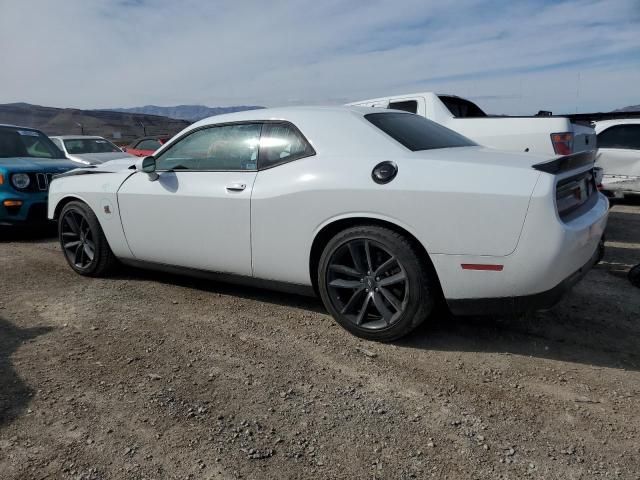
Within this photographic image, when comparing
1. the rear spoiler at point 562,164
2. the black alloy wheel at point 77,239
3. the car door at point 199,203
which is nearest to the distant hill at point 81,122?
the black alloy wheel at point 77,239

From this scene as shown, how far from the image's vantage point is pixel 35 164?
676cm

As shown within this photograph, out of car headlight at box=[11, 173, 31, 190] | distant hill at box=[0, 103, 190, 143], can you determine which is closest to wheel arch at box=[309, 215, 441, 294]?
car headlight at box=[11, 173, 31, 190]

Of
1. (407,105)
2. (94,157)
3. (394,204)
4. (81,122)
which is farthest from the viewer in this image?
(81,122)

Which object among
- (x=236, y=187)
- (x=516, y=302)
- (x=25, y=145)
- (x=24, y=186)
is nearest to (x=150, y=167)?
(x=236, y=187)

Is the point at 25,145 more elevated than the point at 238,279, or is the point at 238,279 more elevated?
the point at 25,145

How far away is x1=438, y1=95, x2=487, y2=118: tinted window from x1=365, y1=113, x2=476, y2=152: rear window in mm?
3338

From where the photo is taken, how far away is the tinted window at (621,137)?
8055 mm

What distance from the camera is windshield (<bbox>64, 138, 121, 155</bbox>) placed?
35.8 feet

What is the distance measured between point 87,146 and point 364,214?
33.1 feet

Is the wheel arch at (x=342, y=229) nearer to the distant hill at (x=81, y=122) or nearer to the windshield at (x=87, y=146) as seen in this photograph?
the windshield at (x=87, y=146)

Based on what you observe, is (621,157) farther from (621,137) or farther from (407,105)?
(407,105)

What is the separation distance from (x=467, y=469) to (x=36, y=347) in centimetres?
273

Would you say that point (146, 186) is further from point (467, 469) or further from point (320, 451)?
point (467, 469)

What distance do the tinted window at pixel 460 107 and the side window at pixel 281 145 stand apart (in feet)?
A: 13.4
